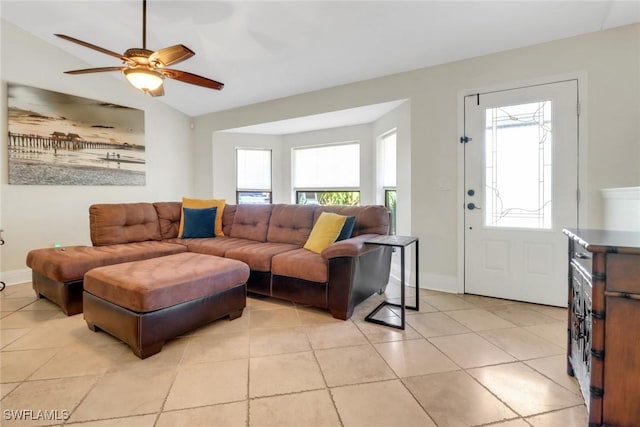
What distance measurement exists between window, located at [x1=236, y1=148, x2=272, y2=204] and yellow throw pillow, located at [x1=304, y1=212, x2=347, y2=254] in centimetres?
268

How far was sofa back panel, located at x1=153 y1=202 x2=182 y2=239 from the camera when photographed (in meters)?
3.89

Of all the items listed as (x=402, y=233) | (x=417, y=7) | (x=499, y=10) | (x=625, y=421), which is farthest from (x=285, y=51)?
(x=625, y=421)

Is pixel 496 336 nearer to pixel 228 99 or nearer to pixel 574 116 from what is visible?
pixel 574 116

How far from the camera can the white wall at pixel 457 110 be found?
101 inches

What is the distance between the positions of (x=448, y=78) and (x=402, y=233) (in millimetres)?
1789

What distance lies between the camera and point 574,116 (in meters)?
2.72


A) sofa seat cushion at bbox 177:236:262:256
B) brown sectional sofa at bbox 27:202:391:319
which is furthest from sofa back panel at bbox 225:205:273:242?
sofa seat cushion at bbox 177:236:262:256

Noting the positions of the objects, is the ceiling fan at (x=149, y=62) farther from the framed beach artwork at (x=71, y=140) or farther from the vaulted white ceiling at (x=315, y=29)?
the framed beach artwork at (x=71, y=140)

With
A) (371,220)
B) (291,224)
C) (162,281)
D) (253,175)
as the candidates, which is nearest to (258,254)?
(291,224)

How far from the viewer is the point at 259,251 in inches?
119

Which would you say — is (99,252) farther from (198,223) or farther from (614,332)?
(614,332)

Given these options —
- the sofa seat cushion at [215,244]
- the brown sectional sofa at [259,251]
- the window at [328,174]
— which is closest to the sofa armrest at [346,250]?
the brown sectional sofa at [259,251]

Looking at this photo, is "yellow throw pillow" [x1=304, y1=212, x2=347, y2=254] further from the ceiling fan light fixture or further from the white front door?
the ceiling fan light fixture

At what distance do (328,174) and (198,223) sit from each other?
2.23 metres
